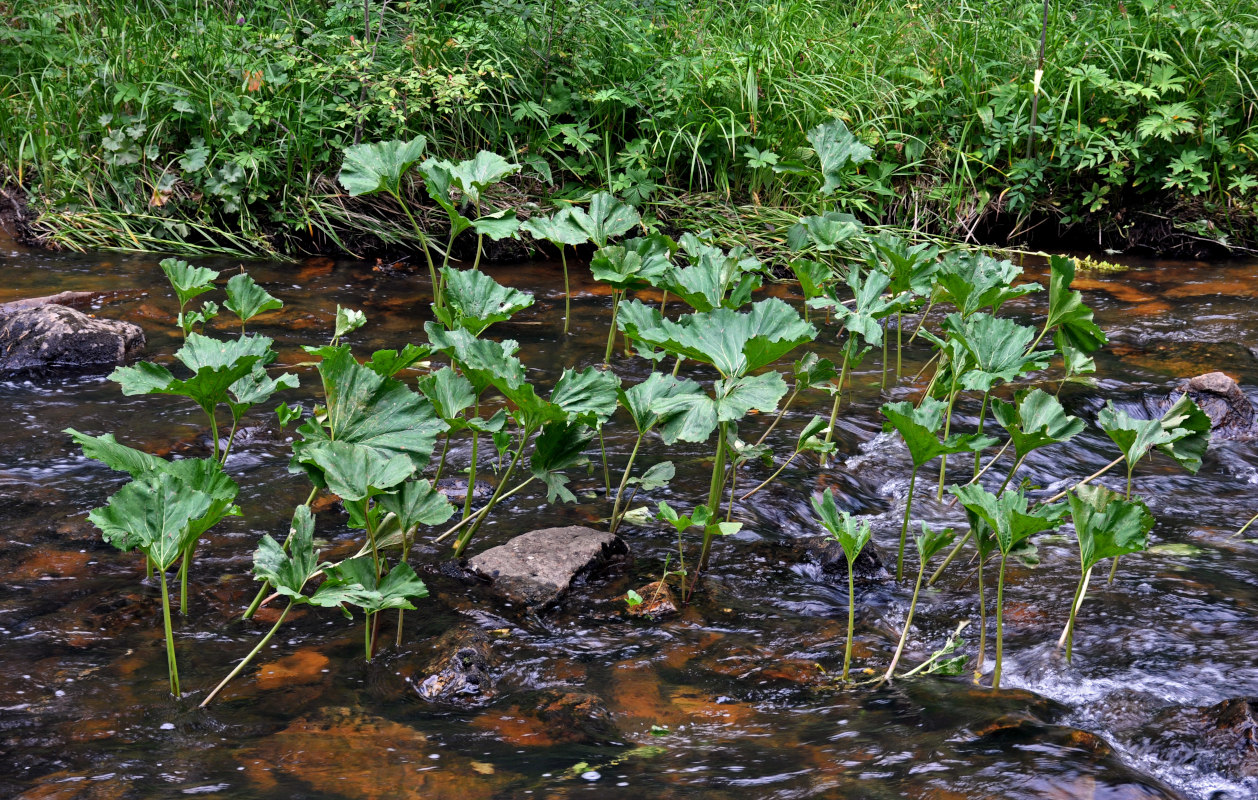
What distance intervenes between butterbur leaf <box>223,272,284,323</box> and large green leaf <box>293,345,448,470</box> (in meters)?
1.00

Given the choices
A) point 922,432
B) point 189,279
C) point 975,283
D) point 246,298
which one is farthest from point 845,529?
point 189,279

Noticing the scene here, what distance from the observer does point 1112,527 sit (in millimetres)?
1928

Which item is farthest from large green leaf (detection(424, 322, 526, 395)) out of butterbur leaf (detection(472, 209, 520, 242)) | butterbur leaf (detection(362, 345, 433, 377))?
butterbur leaf (detection(472, 209, 520, 242))

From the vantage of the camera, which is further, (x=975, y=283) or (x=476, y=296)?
(x=975, y=283)

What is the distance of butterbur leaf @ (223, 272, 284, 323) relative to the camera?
3.10m

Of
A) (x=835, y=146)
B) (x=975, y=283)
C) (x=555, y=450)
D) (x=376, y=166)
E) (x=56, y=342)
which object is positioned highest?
(x=835, y=146)

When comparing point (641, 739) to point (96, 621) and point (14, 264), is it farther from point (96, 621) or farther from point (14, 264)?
point (14, 264)

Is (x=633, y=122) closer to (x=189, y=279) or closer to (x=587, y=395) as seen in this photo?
(x=189, y=279)

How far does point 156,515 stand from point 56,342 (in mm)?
2736

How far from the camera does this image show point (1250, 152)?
6.29 m

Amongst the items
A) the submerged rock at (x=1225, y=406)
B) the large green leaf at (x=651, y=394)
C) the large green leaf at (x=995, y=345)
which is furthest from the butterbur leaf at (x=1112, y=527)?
the submerged rock at (x=1225, y=406)

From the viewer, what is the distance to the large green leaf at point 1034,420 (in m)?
2.33

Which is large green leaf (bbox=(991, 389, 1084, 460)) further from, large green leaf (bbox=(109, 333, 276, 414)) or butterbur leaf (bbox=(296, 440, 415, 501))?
large green leaf (bbox=(109, 333, 276, 414))

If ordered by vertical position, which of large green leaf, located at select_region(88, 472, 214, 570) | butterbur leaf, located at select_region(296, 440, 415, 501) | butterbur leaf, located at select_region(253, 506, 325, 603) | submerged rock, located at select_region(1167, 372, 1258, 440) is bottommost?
submerged rock, located at select_region(1167, 372, 1258, 440)
